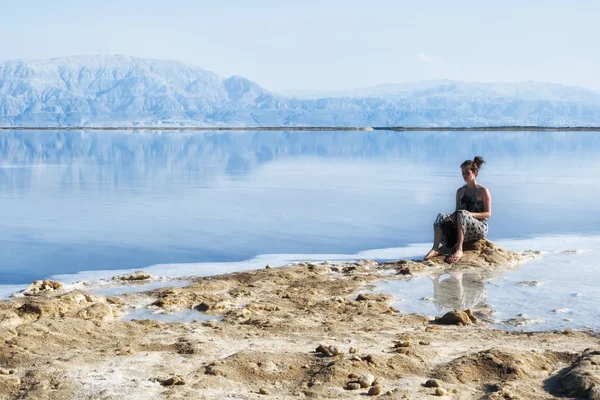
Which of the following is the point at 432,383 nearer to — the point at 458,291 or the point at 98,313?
the point at 98,313

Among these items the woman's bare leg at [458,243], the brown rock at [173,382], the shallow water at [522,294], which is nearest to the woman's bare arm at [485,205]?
the woman's bare leg at [458,243]

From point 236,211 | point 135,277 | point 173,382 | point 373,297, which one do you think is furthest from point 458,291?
point 236,211

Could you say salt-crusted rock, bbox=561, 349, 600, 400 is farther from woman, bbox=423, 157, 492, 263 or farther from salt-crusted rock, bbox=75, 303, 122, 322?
woman, bbox=423, 157, 492, 263

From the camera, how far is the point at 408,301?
325 inches

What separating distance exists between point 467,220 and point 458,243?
345mm

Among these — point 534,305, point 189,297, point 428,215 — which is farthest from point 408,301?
point 428,215

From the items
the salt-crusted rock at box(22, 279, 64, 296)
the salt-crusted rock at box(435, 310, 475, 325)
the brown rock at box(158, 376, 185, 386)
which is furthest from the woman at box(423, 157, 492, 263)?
the brown rock at box(158, 376, 185, 386)

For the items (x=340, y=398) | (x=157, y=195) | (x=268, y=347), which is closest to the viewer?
(x=340, y=398)

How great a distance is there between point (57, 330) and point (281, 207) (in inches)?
456

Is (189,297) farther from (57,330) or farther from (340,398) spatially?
(340,398)

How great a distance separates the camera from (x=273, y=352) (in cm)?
587

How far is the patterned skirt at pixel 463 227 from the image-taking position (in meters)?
10.7

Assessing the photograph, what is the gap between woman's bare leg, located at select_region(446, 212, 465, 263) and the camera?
1041 cm

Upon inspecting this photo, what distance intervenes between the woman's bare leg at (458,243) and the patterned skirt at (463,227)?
0.05 metres
